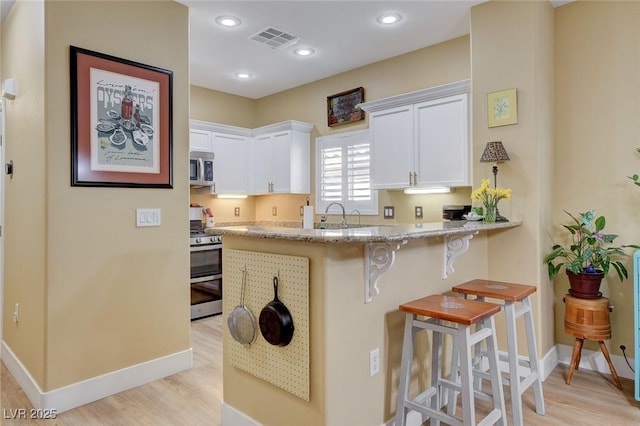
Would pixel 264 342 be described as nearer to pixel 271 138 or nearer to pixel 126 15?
pixel 126 15

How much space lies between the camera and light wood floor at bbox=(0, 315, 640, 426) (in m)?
2.27

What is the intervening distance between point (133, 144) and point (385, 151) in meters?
2.24

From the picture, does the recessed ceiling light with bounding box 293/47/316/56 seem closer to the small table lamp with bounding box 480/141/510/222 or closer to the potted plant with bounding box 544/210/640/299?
the small table lamp with bounding box 480/141/510/222

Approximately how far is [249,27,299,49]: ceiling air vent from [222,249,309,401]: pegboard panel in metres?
2.29

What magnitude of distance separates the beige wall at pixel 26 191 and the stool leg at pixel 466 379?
7.77 feet

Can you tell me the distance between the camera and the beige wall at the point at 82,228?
236cm

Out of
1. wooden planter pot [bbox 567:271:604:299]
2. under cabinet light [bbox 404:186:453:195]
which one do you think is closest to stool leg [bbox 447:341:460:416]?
wooden planter pot [bbox 567:271:604:299]

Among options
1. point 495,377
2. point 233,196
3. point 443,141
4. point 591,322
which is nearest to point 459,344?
point 495,377

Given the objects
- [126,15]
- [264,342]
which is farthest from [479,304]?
[126,15]

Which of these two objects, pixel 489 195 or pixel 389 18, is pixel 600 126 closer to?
pixel 489 195

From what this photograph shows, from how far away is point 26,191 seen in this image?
8.73 ft

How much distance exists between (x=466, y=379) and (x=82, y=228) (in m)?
2.36

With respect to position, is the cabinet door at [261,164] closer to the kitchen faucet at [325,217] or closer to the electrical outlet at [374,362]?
the kitchen faucet at [325,217]

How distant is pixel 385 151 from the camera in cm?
381
